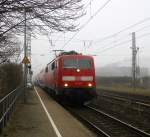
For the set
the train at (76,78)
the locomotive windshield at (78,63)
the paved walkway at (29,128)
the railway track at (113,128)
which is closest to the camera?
the paved walkway at (29,128)

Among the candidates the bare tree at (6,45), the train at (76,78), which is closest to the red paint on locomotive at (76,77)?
the train at (76,78)

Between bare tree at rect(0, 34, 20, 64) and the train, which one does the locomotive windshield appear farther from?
bare tree at rect(0, 34, 20, 64)

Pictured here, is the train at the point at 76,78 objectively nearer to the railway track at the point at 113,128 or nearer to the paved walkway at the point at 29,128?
the railway track at the point at 113,128

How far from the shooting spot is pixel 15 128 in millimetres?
13633

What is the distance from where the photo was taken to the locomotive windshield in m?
24.3

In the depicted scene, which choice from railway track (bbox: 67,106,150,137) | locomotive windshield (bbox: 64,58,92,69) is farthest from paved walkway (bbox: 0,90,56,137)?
locomotive windshield (bbox: 64,58,92,69)

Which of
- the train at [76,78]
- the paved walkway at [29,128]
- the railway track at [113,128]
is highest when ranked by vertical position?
the train at [76,78]

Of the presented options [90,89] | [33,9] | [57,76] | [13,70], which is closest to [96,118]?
[90,89]

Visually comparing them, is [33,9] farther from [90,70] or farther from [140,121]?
[90,70]

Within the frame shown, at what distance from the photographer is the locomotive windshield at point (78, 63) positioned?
24328 millimetres

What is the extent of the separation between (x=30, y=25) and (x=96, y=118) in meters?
8.06

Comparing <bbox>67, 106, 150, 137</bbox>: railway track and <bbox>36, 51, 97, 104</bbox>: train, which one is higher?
<bbox>36, 51, 97, 104</bbox>: train

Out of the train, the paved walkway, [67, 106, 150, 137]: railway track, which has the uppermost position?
the train

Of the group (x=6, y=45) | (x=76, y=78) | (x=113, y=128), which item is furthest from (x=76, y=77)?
(x=113, y=128)
